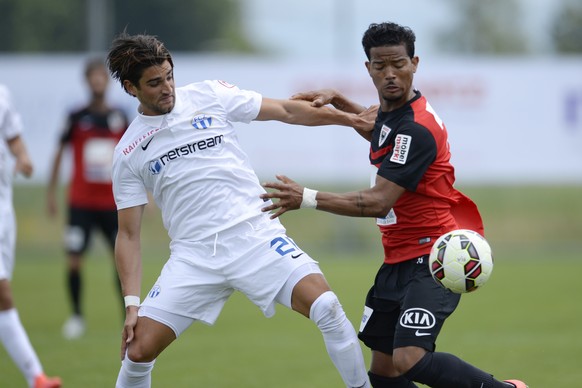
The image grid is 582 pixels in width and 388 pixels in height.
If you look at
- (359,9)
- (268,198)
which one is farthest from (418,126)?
(359,9)

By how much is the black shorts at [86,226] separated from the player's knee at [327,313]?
5.38 meters

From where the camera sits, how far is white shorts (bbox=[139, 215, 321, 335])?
573 centimetres

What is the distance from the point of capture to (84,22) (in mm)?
19453

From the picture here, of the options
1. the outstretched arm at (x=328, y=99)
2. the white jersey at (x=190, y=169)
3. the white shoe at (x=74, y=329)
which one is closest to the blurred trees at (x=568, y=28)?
the white shoe at (x=74, y=329)

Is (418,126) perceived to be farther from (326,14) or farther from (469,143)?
(326,14)

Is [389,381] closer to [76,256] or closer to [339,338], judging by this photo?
[339,338]

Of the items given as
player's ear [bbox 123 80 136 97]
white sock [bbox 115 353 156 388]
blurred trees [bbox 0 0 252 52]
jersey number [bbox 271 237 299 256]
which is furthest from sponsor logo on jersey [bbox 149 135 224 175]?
blurred trees [bbox 0 0 252 52]

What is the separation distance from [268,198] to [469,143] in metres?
13.2

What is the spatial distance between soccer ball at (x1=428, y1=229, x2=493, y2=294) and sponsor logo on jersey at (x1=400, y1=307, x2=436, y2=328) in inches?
7.9

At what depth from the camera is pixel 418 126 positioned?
18.1 ft

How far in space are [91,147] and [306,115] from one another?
5513 millimetres

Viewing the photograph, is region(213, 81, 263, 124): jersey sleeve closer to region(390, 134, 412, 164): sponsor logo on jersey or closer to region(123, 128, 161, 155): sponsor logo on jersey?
region(123, 128, 161, 155): sponsor logo on jersey

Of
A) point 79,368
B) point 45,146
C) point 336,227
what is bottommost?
point 336,227

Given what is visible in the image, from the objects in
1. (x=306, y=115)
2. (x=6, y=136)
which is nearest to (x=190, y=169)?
(x=306, y=115)
